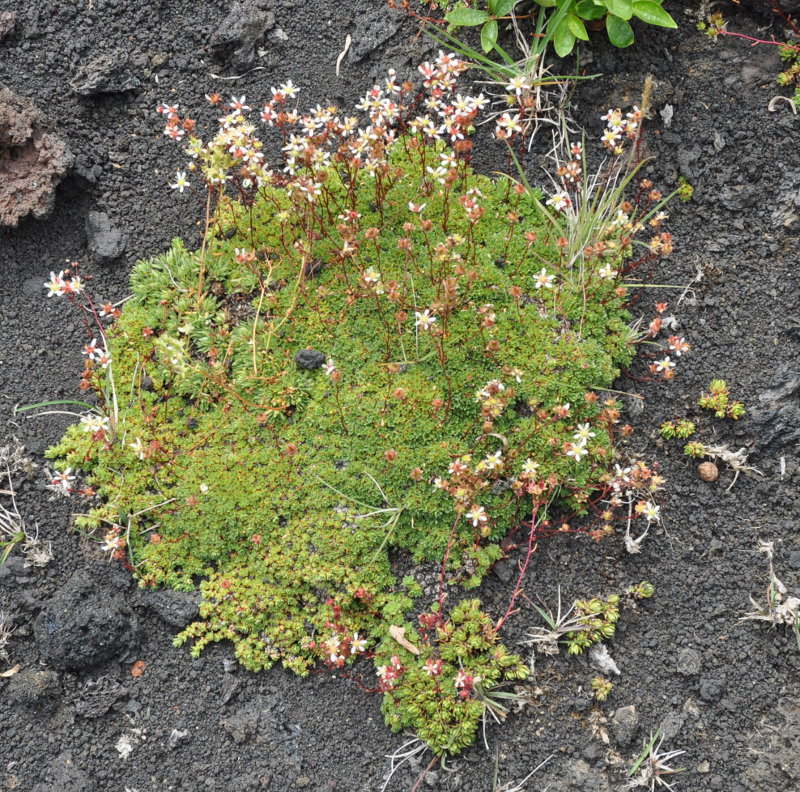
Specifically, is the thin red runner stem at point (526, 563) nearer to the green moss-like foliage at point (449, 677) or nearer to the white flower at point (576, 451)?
the green moss-like foliage at point (449, 677)

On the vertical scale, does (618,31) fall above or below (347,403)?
above

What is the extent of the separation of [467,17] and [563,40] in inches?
25.0

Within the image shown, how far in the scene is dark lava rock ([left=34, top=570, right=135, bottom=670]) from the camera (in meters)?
3.79

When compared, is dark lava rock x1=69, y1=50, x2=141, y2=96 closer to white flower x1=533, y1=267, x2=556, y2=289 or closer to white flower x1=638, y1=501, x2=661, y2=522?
white flower x1=533, y1=267, x2=556, y2=289

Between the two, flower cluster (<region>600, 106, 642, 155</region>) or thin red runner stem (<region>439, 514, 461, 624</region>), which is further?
flower cluster (<region>600, 106, 642, 155</region>)

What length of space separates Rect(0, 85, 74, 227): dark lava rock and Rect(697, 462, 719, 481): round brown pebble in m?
4.17

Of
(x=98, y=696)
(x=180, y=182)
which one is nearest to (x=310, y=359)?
(x=180, y=182)

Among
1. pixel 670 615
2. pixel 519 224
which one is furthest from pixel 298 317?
pixel 670 615

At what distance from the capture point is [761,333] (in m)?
4.23

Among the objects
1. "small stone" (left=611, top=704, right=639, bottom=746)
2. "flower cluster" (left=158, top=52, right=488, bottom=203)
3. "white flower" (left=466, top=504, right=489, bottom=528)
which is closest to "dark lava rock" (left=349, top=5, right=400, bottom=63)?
"flower cluster" (left=158, top=52, right=488, bottom=203)

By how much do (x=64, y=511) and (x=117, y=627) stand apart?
81 cm

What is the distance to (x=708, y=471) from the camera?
4.01 m

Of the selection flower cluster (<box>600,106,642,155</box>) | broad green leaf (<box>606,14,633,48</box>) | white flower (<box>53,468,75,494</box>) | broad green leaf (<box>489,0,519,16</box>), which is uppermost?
broad green leaf (<box>489,0,519,16</box>)

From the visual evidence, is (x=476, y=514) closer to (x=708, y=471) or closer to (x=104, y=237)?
(x=708, y=471)
